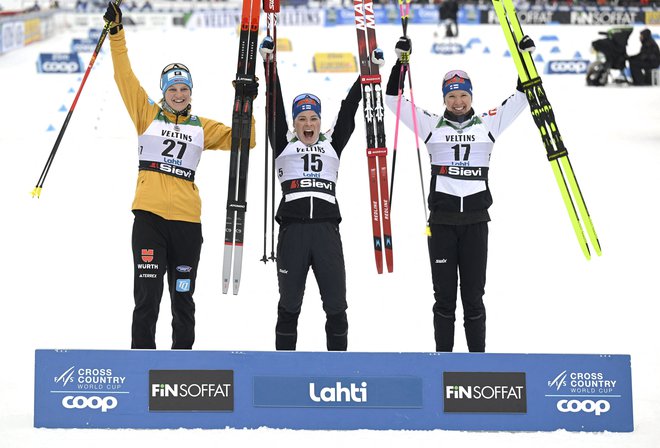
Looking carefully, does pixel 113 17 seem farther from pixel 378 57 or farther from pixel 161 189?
pixel 378 57

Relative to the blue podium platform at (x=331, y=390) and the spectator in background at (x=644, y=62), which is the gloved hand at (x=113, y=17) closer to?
the blue podium platform at (x=331, y=390)

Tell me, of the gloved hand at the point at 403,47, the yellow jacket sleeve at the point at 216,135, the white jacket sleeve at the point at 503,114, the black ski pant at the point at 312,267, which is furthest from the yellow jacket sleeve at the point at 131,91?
the white jacket sleeve at the point at 503,114

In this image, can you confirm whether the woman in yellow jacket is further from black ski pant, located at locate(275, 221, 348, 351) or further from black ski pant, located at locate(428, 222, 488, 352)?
black ski pant, located at locate(428, 222, 488, 352)

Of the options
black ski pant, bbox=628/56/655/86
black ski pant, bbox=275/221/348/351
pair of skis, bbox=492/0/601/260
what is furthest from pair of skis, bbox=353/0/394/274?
black ski pant, bbox=628/56/655/86

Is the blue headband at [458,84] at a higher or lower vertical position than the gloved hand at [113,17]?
lower

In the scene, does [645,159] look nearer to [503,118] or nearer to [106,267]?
[106,267]

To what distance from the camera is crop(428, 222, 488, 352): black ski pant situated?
18.8 feet

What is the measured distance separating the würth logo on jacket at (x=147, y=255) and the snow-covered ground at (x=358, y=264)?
34.4 inches

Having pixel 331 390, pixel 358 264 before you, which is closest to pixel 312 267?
pixel 331 390

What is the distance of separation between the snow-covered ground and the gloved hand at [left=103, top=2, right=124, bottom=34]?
6.52 ft

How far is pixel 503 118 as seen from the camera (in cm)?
585

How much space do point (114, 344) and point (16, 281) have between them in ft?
6.48

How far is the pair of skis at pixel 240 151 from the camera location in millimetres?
5762

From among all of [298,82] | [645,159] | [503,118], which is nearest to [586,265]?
[503,118]
